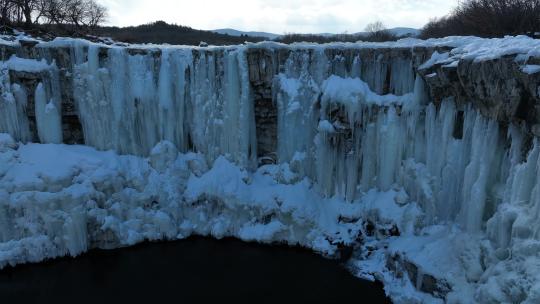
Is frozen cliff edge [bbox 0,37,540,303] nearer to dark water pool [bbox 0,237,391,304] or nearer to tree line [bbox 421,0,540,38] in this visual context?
dark water pool [bbox 0,237,391,304]

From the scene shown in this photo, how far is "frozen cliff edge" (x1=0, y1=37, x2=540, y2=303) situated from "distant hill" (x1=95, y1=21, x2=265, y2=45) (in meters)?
22.1

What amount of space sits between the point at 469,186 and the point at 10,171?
495 inches

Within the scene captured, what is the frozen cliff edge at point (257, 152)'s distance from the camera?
441 inches

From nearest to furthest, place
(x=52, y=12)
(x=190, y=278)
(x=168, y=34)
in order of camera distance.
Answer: (x=190, y=278)
(x=52, y=12)
(x=168, y=34)

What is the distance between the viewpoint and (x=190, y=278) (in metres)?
12.4

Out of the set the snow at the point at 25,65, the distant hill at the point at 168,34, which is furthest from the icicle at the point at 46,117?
the distant hill at the point at 168,34

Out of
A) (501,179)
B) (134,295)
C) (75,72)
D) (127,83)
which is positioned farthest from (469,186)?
(75,72)

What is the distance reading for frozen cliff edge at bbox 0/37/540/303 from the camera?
11.2 meters

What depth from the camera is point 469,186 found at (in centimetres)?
1034

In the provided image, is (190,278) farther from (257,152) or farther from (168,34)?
(168,34)

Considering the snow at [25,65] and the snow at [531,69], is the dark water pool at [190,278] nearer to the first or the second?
the snow at [25,65]

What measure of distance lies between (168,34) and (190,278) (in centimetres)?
3158

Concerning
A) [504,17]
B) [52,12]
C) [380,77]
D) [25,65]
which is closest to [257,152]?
[380,77]

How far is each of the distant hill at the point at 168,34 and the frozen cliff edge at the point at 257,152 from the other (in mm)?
22147
